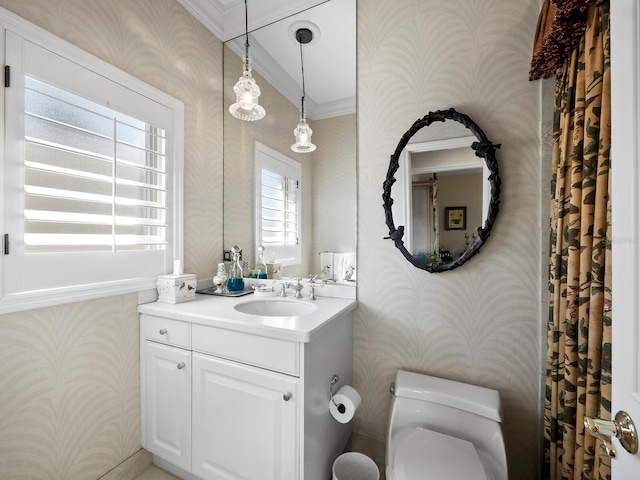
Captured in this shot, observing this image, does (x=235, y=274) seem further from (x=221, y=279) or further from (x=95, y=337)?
(x=95, y=337)

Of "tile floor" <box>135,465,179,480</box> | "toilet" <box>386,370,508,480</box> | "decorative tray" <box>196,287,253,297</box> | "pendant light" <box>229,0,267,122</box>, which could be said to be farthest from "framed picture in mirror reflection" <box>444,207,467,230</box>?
"tile floor" <box>135,465,179,480</box>

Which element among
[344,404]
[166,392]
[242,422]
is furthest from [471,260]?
[166,392]

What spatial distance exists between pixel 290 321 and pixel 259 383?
0.92 ft

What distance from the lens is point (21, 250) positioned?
3.56 ft

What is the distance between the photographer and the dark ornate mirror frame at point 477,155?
4.17 ft

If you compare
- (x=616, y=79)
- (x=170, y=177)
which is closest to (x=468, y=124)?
(x=616, y=79)

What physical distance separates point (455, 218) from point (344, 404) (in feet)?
3.32

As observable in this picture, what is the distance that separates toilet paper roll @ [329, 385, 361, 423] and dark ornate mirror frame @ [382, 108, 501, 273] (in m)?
0.69

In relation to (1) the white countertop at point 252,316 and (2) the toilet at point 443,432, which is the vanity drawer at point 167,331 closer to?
(1) the white countertop at point 252,316

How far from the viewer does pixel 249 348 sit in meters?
1.19

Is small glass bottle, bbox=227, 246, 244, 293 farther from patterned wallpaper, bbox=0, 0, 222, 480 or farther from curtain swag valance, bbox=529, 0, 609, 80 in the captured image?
curtain swag valance, bbox=529, 0, 609, 80

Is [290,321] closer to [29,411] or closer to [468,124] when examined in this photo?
[29,411]

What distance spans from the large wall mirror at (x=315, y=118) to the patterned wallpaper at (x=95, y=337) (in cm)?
35

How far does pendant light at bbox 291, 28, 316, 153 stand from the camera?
1.70 metres
